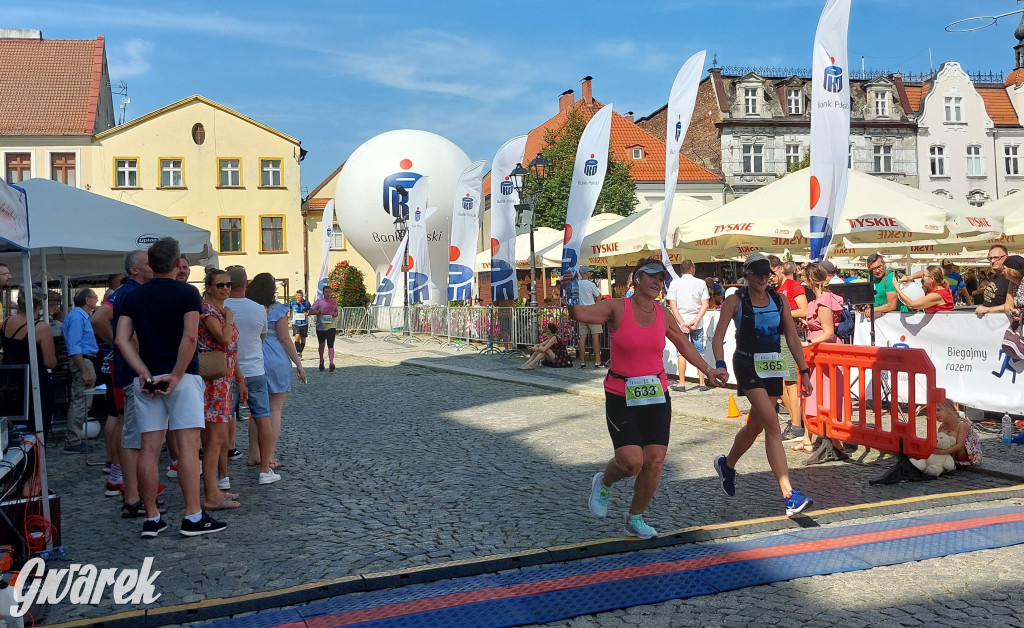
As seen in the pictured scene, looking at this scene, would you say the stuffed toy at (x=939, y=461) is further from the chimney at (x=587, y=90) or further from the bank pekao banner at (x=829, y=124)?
the chimney at (x=587, y=90)

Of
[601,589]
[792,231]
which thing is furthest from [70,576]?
[792,231]

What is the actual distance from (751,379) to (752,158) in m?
49.7

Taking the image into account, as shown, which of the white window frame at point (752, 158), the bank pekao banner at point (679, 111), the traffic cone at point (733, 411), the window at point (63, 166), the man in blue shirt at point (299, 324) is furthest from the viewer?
the white window frame at point (752, 158)

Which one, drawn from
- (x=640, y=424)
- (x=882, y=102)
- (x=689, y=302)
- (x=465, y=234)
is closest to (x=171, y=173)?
(x=465, y=234)

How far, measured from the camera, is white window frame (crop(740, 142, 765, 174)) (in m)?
53.2

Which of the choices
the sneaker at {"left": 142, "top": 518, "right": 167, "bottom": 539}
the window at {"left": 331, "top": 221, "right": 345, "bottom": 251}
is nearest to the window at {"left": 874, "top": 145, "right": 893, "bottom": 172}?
the window at {"left": 331, "top": 221, "right": 345, "bottom": 251}

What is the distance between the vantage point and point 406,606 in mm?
4461

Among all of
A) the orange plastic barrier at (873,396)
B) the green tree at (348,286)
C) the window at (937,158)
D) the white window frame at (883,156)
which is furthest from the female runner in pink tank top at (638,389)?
the window at (937,158)

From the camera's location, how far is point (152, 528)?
19.0 feet

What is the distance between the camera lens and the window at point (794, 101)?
53.6m

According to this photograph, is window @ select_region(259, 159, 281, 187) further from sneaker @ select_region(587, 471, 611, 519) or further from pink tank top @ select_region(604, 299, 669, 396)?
pink tank top @ select_region(604, 299, 669, 396)

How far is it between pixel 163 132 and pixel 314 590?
47.2m

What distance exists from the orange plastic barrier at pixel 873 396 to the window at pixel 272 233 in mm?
44320

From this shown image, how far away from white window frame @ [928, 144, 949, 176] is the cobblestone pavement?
49.5 m
